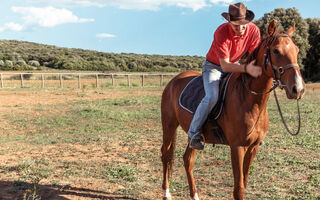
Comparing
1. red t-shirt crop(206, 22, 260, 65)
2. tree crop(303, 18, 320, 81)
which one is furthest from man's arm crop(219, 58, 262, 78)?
tree crop(303, 18, 320, 81)

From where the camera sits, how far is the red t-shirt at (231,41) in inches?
145

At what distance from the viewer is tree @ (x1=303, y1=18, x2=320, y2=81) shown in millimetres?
35531

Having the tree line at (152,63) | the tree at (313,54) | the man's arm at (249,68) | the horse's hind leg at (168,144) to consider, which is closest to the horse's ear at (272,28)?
the man's arm at (249,68)

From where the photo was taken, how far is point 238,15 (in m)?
3.60

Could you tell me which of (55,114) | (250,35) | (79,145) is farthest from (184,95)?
(55,114)

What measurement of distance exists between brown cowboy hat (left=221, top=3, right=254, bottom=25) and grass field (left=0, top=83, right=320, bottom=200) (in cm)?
274

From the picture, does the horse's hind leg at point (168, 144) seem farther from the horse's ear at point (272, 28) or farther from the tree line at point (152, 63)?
the tree line at point (152, 63)

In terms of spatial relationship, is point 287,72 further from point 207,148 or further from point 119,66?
A: point 119,66

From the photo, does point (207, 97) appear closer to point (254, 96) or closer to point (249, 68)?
point (254, 96)

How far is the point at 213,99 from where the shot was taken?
12.4 ft

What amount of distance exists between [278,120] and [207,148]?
455 cm

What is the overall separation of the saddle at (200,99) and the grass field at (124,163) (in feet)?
4.58

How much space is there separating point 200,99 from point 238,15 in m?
1.24

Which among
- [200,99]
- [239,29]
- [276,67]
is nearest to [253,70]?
[276,67]
